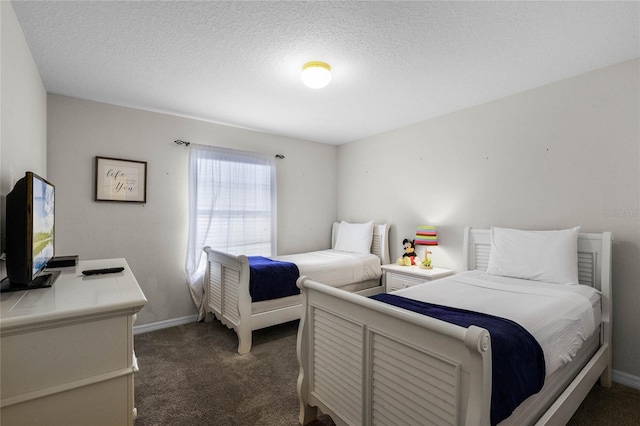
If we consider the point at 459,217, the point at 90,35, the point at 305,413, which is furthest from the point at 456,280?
the point at 90,35

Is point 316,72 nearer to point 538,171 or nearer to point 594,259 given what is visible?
point 538,171

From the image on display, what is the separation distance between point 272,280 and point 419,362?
187cm

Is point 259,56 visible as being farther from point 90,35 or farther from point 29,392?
point 29,392

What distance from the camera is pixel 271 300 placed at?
2.86 metres

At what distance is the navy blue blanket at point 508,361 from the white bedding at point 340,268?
5.72 ft

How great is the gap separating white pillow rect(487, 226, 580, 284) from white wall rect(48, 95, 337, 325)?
3.01 metres

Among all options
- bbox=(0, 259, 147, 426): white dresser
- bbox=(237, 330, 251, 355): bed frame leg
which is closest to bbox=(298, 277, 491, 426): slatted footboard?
bbox=(0, 259, 147, 426): white dresser

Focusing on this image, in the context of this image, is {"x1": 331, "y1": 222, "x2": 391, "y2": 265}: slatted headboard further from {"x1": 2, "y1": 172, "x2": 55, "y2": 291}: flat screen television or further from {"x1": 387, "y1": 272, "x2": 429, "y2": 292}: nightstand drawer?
{"x1": 2, "y1": 172, "x2": 55, "y2": 291}: flat screen television

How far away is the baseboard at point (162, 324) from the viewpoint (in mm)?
3109

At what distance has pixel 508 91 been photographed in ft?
8.95

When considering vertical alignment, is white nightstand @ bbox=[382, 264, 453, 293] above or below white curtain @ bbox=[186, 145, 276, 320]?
below

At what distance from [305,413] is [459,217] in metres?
2.46

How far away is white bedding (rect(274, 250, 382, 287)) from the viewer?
316 cm

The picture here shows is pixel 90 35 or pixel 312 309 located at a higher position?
pixel 90 35
